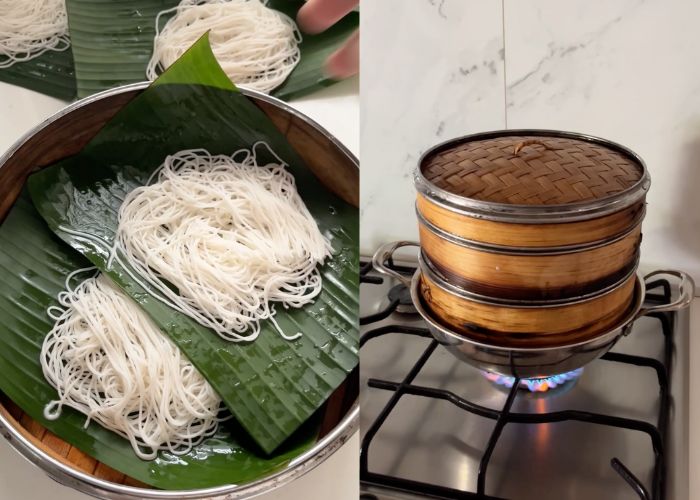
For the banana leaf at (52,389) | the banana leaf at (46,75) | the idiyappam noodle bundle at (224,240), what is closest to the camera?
the banana leaf at (52,389)

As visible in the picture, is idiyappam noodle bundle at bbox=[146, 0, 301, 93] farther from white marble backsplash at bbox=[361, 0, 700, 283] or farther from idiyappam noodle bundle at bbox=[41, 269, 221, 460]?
idiyappam noodle bundle at bbox=[41, 269, 221, 460]

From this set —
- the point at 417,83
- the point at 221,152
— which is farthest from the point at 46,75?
the point at 417,83

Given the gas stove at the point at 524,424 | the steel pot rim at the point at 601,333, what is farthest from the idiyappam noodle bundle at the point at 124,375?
the steel pot rim at the point at 601,333

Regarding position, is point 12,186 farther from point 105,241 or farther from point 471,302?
point 471,302

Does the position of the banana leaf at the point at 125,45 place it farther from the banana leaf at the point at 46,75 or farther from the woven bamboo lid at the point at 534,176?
the woven bamboo lid at the point at 534,176

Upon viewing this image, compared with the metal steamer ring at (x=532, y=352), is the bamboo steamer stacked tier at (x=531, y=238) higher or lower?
higher

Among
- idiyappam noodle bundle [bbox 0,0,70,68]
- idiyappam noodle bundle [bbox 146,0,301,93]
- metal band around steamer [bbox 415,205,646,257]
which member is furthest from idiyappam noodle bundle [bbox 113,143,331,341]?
metal band around steamer [bbox 415,205,646,257]

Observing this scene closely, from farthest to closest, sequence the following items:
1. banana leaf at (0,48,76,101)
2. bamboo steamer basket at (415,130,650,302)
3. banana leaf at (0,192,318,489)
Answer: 1. banana leaf at (0,48,76,101)
2. banana leaf at (0,192,318,489)
3. bamboo steamer basket at (415,130,650,302)
